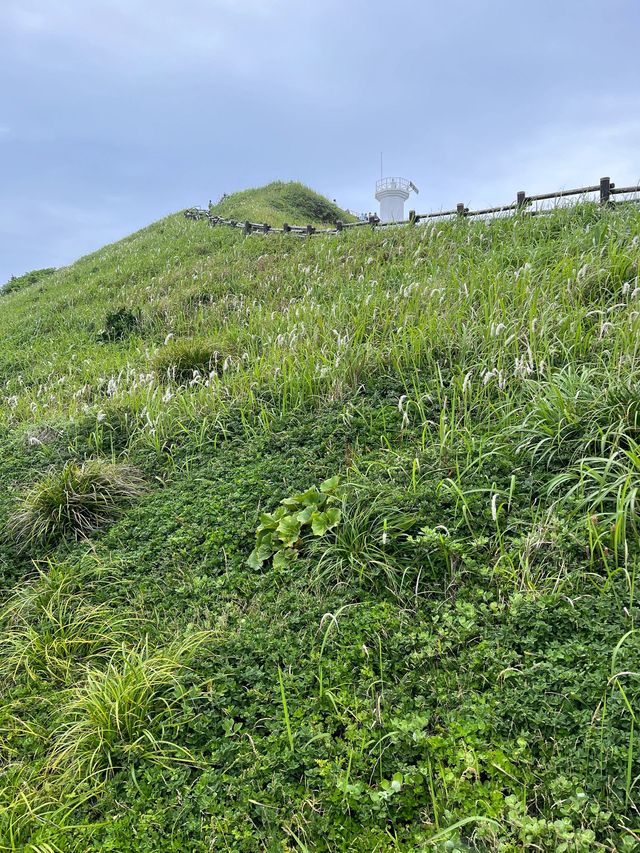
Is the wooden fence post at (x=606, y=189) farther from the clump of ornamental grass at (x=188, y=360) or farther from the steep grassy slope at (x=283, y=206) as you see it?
the steep grassy slope at (x=283, y=206)

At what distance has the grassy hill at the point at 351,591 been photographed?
2174 mm

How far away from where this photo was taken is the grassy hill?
7.13 ft

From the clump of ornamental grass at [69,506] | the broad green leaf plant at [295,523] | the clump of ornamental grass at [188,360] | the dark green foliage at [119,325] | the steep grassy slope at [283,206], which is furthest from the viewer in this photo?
the steep grassy slope at [283,206]

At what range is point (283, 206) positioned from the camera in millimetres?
29812

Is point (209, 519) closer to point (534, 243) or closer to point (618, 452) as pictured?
point (618, 452)

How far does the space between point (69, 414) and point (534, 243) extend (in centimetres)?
767

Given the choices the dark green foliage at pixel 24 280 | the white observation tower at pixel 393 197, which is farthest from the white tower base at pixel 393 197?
the dark green foliage at pixel 24 280

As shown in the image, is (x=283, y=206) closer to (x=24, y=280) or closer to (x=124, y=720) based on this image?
(x=24, y=280)

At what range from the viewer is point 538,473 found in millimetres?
3531

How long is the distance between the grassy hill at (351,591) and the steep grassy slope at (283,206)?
21.5 meters

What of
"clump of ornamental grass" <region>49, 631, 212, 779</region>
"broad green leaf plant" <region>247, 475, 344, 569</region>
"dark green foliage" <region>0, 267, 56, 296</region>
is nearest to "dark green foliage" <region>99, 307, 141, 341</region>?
"broad green leaf plant" <region>247, 475, 344, 569</region>

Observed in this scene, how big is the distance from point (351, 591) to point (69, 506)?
299cm

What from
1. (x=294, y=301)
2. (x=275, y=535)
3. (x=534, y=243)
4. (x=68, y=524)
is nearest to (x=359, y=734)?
(x=275, y=535)

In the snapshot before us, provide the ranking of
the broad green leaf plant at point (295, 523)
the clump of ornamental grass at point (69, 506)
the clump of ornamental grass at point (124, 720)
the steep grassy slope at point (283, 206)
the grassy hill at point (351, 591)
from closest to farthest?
the grassy hill at point (351, 591), the clump of ornamental grass at point (124, 720), the broad green leaf plant at point (295, 523), the clump of ornamental grass at point (69, 506), the steep grassy slope at point (283, 206)
